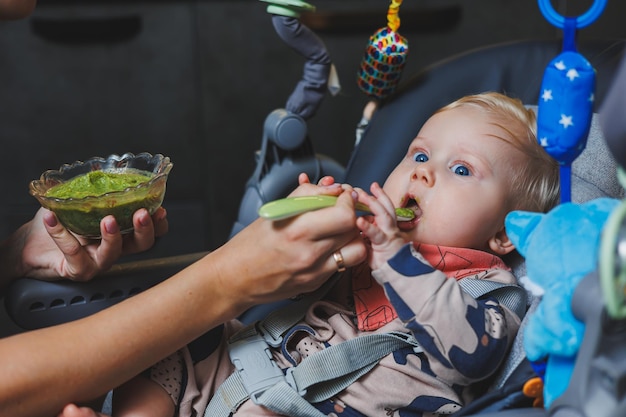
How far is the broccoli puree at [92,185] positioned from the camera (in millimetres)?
1054

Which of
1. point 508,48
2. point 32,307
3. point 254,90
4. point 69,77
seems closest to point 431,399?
point 32,307

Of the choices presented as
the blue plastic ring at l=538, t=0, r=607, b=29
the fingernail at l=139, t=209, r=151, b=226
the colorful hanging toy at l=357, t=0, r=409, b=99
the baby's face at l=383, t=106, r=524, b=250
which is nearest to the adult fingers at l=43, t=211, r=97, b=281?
the fingernail at l=139, t=209, r=151, b=226

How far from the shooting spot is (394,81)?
54.6 inches

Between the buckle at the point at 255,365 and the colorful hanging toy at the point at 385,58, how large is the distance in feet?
1.77

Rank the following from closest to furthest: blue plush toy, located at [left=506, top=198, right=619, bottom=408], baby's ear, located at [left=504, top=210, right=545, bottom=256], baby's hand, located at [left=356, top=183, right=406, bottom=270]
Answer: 1. blue plush toy, located at [left=506, top=198, right=619, bottom=408]
2. baby's ear, located at [left=504, top=210, right=545, bottom=256]
3. baby's hand, located at [left=356, top=183, right=406, bottom=270]

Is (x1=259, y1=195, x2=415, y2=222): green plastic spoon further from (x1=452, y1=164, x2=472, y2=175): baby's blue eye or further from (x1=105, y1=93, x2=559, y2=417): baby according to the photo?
(x1=452, y1=164, x2=472, y2=175): baby's blue eye

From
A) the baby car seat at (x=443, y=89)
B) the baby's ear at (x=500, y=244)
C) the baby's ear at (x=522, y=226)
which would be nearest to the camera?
the baby's ear at (x=522, y=226)

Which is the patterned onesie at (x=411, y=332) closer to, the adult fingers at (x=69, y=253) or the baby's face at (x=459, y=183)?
the baby's face at (x=459, y=183)

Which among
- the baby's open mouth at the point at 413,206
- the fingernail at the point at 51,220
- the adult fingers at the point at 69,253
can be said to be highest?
the baby's open mouth at the point at 413,206

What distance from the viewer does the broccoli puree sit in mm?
1054

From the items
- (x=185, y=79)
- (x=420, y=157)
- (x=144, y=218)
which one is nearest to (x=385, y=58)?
(x=420, y=157)

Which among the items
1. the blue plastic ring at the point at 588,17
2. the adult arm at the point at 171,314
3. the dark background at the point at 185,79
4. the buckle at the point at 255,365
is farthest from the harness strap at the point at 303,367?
the dark background at the point at 185,79

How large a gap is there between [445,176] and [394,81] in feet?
1.09

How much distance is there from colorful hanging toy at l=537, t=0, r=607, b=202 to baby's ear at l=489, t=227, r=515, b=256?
38 centimetres
